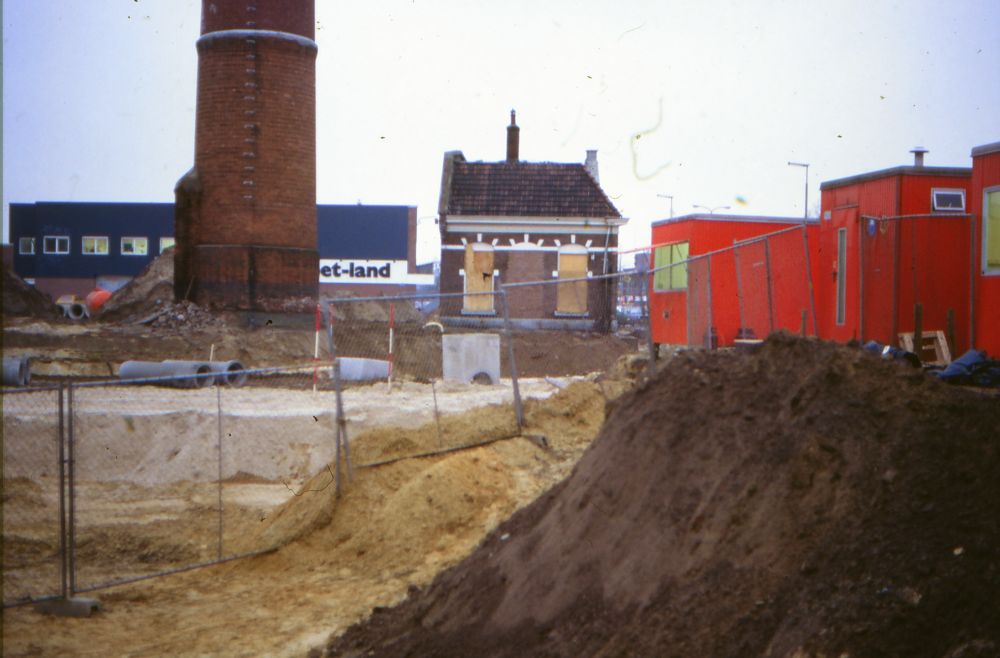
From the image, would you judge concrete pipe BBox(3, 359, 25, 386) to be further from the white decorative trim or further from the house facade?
the house facade

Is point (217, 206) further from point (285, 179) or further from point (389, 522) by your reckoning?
point (389, 522)

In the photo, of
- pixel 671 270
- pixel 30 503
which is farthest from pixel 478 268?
pixel 30 503

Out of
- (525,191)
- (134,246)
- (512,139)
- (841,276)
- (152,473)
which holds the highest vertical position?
(512,139)

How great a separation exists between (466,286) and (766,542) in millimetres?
25564

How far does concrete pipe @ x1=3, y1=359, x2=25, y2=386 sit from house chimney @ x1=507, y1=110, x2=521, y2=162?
19.6m

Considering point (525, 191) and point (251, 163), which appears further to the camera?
point (525, 191)

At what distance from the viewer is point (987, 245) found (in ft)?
33.0

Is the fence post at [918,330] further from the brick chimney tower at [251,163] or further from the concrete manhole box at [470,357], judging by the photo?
the brick chimney tower at [251,163]

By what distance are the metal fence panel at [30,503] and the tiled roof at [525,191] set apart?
59.4 ft

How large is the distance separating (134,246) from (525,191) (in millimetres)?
38183

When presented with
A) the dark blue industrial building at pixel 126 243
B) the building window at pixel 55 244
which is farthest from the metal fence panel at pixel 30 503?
the building window at pixel 55 244

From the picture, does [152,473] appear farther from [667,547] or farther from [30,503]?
[667,547]

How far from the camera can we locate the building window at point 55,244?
56375 mm

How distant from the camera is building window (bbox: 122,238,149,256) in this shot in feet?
184
